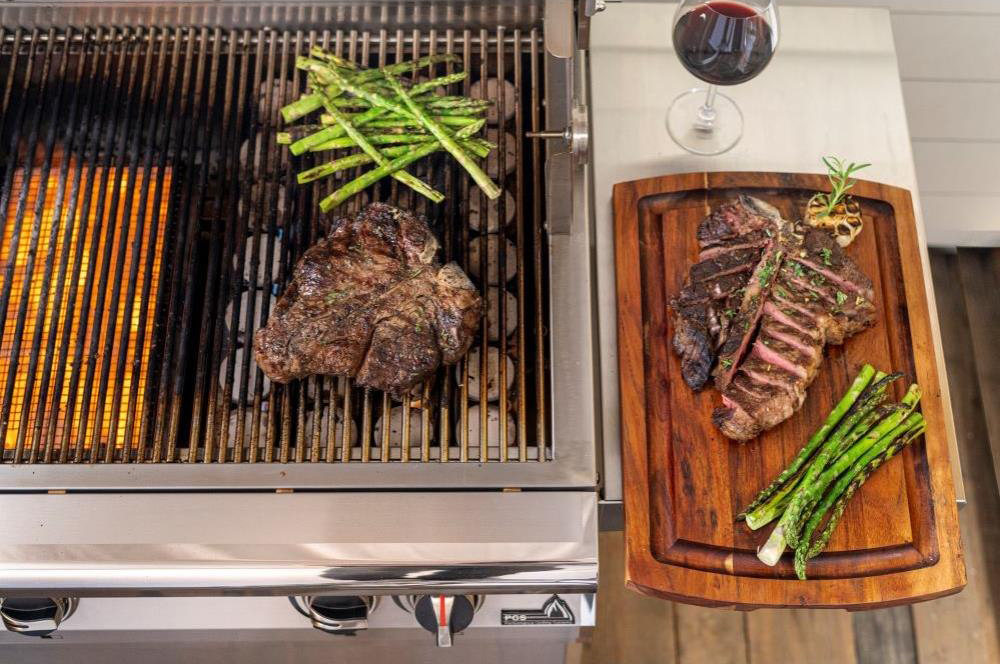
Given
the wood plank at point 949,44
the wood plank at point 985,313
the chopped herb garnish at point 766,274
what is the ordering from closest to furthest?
the chopped herb garnish at point 766,274 < the wood plank at point 949,44 < the wood plank at point 985,313

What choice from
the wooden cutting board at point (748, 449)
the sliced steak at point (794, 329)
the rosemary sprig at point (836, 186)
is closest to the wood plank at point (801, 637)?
the wooden cutting board at point (748, 449)

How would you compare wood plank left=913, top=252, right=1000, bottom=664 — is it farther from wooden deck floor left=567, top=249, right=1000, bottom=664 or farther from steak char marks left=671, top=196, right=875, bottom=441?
steak char marks left=671, top=196, right=875, bottom=441

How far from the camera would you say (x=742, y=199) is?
231cm

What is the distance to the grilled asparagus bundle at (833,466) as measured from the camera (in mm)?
2021

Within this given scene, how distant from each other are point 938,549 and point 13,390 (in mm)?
2632

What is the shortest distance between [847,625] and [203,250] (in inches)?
117

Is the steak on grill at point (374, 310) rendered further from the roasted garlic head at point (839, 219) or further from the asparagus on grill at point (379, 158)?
the roasted garlic head at point (839, 219)

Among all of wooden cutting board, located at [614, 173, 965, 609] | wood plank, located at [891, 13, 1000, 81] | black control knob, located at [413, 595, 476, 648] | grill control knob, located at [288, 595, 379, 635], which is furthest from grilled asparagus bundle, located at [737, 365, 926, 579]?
wood plank, located at [891, 13, 1000, 81]

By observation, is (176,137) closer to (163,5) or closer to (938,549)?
(163,5)

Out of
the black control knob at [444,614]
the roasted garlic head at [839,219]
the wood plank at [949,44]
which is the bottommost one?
the black control knob at [444,614]

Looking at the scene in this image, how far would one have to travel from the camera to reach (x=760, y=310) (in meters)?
2.20

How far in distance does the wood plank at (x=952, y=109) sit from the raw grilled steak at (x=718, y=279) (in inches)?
56.1

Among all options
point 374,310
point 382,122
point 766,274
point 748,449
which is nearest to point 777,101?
point 766,274

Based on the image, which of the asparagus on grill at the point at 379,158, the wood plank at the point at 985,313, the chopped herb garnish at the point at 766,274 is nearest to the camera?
the chopped herb garnish at the point at 766,274
